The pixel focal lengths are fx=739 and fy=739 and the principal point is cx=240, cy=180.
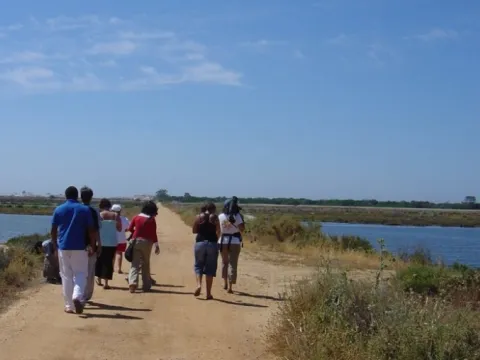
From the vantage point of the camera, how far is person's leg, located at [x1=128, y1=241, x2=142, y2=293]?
44.8 ft

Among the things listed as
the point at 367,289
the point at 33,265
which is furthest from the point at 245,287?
the point at 367,289

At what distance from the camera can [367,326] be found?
865 cm

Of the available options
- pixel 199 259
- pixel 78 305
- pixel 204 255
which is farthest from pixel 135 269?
pixel 78 305

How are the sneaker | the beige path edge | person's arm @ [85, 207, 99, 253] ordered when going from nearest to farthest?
the beige path edge < the sneaker < person's arm @ [85, 207, 99, 253]

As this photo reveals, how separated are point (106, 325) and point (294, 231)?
78.6 ft

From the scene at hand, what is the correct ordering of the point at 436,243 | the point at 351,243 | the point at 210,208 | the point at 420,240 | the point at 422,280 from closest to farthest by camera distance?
the point at 210,208
the point at 422,280
the point at 351,243
the point at 436,243
the point at 420,240

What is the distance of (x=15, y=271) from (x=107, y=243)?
244 cm

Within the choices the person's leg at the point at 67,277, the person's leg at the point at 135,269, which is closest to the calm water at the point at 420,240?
the person's leg at the point at 135,269

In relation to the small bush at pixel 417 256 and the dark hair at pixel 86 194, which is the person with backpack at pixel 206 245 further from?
the small bush at pixel 417 256

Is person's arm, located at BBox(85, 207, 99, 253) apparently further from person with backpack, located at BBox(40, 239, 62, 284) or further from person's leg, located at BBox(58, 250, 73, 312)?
person with backpack, located at BBox(40, 239, 62, 284)

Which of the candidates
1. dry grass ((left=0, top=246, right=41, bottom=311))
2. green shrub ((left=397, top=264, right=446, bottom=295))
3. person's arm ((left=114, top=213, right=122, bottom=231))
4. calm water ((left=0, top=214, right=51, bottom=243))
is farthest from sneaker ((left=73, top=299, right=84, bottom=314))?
calm water ((left=0, top=214, right=51, bottom=243))

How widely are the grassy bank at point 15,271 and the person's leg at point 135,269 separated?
203 centimetres

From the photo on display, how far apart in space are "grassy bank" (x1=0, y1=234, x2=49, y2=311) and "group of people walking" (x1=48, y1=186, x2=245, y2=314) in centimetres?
70

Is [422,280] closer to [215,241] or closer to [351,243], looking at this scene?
[215,241]
